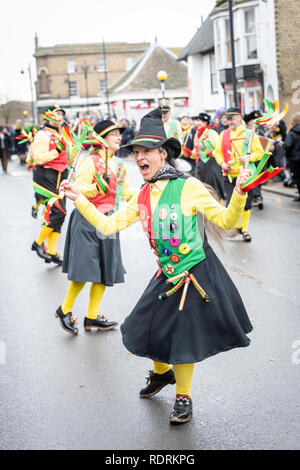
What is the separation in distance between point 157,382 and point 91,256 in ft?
5.86

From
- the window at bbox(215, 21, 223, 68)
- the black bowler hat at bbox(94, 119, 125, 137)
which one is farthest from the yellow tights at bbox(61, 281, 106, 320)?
the window at bbox(215, 21, 223, 68)

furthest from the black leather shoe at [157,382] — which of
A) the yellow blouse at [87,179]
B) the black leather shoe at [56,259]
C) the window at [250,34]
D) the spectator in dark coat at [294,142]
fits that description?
the window at [250,34]

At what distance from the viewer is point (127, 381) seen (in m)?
5.14

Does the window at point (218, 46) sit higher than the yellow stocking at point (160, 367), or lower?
higher

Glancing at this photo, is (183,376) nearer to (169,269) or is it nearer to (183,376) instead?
(183,376)

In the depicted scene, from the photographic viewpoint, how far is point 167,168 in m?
4.32

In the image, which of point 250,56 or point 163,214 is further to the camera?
point 250,56

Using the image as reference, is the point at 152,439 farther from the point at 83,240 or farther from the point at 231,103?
the point at 231,103

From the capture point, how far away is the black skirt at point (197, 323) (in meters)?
4.22

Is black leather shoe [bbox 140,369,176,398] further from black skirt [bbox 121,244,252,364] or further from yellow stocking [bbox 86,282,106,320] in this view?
yellow stocking [bbox 86,282,106,320]

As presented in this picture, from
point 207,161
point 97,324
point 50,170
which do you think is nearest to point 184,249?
point 97,324

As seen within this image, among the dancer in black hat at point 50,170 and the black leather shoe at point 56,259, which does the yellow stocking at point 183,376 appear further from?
the black leather shoe at point 56,259

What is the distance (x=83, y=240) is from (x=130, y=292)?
176 centimetres

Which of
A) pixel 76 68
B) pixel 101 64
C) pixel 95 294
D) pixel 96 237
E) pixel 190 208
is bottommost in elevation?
pixel 95 294
